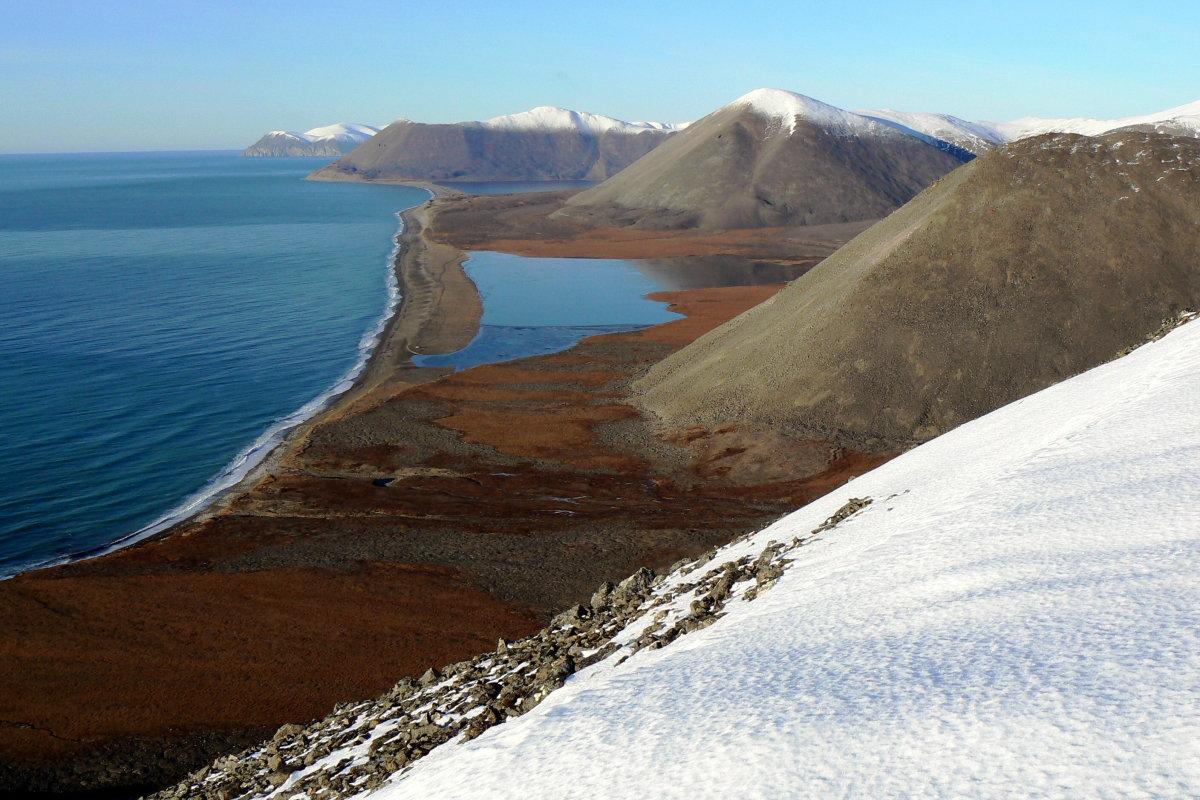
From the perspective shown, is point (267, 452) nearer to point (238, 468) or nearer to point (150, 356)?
point (238, 468)

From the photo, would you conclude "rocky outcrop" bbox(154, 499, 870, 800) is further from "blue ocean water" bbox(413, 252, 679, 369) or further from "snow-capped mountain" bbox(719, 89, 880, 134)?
"snow-capped mountain" bbox(719, 89, 880, 134)

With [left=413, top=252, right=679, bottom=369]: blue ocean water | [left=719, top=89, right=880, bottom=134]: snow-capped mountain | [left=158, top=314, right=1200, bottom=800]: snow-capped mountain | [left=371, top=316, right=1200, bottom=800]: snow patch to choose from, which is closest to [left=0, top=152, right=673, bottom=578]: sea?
[left=413, top=252, right=679, bottom=369]: blue ocean water

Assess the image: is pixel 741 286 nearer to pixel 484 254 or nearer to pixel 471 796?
pixel 484 254

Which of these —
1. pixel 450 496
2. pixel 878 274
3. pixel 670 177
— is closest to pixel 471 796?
pixel 450 496

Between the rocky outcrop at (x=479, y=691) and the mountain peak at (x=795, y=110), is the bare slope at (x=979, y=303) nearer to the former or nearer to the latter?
the rocky outcrop at (x=479, y=691)

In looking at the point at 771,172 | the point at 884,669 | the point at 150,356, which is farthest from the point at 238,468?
the point at 771,172
